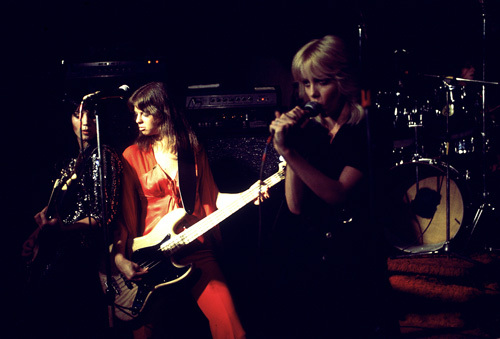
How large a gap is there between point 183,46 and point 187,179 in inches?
72.9

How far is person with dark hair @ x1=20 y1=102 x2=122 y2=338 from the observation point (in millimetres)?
2035

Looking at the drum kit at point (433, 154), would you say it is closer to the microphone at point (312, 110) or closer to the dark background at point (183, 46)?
the dark background at point (183, 46)

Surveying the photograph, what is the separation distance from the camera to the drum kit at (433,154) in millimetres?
3545

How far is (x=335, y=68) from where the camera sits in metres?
1.48

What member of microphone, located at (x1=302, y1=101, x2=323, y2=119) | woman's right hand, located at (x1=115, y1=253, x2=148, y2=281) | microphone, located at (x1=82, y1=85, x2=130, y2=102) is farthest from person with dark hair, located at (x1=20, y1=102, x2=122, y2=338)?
microphone, located at (x1=302, y1=101, x2=323, y2=119)

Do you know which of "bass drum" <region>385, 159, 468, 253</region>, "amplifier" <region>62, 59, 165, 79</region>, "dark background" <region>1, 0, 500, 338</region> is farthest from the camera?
"bass drum" <region>385, 159, 468, 253</region>

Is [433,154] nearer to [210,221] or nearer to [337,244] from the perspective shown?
[210,221]

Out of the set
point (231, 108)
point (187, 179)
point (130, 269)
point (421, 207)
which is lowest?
point (421, 207)

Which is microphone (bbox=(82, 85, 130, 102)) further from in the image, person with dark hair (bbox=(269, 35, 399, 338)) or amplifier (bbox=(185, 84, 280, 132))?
person with dark hair (bbox=(269, 35, 399, 338))

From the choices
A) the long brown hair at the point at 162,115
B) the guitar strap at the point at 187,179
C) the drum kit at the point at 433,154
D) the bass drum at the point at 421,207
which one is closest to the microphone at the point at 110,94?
the long brown hair at the point at 162,115

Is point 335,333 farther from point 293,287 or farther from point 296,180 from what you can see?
point 296,180

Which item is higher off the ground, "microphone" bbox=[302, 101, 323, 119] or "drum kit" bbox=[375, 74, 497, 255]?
"microphone" bbox=[302, 101, 323, 119]

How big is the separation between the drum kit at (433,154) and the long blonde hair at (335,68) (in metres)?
2.32

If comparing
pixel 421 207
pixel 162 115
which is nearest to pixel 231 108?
pixel 162 115
